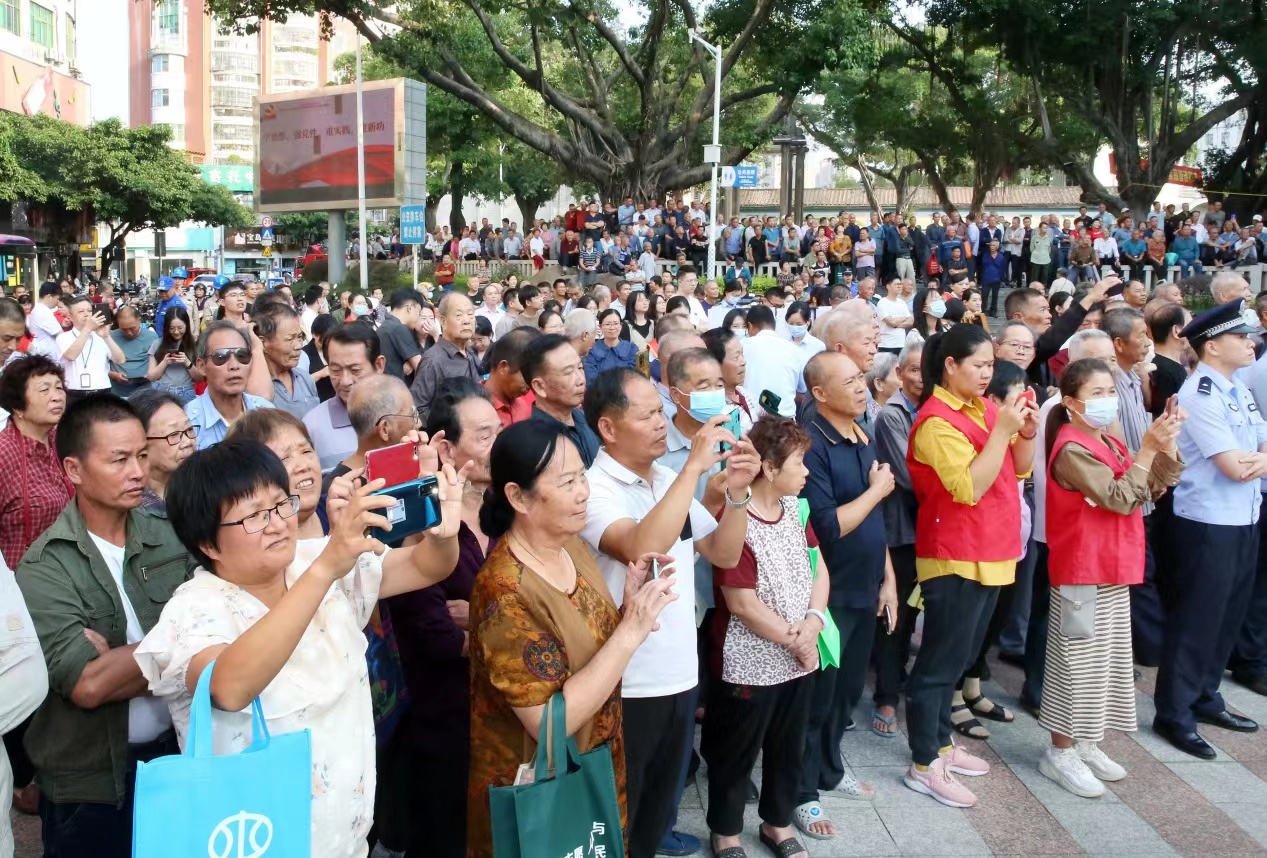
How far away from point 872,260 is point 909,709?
15.9 metres

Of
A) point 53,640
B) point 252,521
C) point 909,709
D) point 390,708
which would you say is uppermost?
point 252,521

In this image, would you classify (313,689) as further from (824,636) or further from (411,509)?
(824,636)

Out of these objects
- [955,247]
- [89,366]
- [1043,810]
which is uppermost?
[955,247]

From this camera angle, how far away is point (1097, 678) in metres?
4.54

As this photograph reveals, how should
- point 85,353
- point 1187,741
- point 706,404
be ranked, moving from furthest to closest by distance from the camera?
1. point 85,353
2. point 1187,741
3. point 706,404

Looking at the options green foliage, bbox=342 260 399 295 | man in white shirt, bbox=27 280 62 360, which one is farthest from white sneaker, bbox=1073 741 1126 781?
green foliage, bbox=342 260 399 295

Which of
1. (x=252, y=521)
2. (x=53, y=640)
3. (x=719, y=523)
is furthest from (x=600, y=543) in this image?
(x=53, y=640)

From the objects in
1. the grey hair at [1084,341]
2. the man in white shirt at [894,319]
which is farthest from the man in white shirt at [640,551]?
the man in white shirt at [894,319]

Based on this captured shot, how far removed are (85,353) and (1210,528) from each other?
7.22m

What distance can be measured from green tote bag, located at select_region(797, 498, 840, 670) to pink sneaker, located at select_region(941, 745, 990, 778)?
1102 millimetres

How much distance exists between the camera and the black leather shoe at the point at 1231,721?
5262mm

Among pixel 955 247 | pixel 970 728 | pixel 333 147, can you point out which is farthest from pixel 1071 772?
pixel 333 147

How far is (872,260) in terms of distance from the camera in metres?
19.5

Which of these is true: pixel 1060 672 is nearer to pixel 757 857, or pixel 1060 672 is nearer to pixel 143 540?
pixel 757 857
